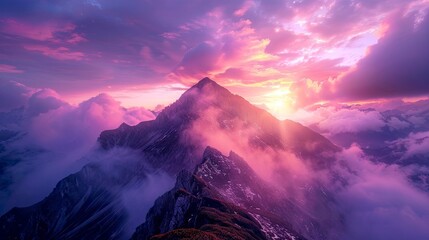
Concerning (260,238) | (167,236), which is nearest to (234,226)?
(260,238)

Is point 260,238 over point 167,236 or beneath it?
beneath

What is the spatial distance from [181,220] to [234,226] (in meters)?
32.3

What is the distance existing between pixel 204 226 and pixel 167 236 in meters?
41.6

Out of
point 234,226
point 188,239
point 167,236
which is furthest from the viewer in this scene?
point 234,226

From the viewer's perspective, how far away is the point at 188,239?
117750 mm

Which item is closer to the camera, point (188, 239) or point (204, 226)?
point (188, 239)

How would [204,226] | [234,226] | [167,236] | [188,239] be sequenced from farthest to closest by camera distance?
[234,226], [204,226], [167,236], [188,239]

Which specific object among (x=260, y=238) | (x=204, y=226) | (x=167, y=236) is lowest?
(x=260, y=238)

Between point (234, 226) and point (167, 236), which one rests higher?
point (167, 236)

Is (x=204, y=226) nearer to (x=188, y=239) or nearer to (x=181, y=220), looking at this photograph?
(x=181, y=220)

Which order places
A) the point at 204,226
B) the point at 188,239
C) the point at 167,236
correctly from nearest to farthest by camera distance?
the point at 188,239
the point at 167,236
the point at 204,226

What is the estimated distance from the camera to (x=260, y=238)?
196375 millimetres

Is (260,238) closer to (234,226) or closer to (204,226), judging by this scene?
(234,226)

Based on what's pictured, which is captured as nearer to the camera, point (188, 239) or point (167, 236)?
point (188, 239)
